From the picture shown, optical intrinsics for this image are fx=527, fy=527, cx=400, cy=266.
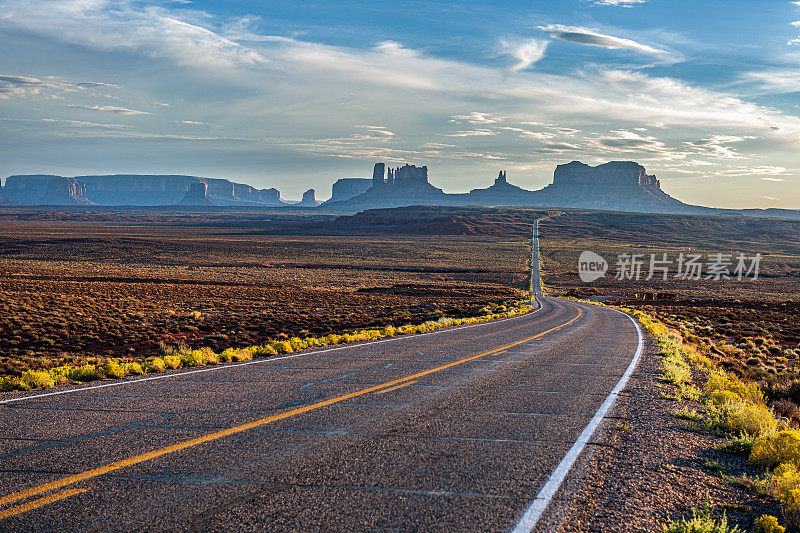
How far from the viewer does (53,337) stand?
22828mm

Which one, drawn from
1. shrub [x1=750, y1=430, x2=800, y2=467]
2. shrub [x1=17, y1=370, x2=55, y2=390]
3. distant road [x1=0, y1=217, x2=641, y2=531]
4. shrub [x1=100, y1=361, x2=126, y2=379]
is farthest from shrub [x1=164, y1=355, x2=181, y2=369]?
shrub [x1=750, y1=430, x2=800, y2=467]

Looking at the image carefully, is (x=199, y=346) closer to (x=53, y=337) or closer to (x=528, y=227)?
(x=53, y=337)

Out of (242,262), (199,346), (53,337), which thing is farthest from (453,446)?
(242,262)

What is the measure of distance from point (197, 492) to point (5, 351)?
65.1 ft

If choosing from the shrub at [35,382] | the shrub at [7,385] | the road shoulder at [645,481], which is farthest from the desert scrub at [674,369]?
the shrub at [7,385]

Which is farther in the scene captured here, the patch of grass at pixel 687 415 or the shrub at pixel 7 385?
the shrub at pixel 7 385

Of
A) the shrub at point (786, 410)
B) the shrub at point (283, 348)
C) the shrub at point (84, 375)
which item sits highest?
the shrub at point (84, 375)

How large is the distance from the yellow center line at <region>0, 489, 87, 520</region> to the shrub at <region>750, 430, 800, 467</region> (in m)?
6.73

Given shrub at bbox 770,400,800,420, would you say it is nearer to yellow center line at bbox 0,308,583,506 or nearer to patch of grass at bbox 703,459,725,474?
patch of grass at bbox 703,459,725,474

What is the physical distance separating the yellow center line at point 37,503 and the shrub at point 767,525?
548 centimetres

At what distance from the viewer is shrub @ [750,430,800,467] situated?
5664 mm

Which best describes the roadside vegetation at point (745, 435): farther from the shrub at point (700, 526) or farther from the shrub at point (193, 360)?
the shrub at point (193, 360)

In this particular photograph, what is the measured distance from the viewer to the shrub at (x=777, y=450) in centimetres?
566

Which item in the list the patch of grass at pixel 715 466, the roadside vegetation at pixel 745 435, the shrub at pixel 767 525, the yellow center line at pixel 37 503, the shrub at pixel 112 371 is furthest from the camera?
the shrub at pixel 112 371
